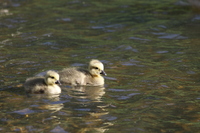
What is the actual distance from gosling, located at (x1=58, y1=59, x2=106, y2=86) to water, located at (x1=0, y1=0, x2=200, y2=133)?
0.18 metres

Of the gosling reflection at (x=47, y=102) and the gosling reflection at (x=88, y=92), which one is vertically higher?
the gosling reflection at (x=47, y=102)

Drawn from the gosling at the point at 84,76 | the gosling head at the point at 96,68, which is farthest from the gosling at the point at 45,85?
the gosling head at the point at 96,68

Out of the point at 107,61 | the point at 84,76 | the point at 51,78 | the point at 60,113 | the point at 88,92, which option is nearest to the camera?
the point at 60,113

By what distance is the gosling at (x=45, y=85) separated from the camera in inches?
323

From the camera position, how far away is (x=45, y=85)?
328 inches

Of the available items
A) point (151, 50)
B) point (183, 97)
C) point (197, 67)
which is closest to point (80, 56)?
point (151, 50)

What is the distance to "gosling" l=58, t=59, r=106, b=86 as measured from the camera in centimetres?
897

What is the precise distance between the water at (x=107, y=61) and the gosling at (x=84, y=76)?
18cm

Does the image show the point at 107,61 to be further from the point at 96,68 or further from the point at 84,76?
the point at 84,76

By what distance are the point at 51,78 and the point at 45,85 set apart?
19cm

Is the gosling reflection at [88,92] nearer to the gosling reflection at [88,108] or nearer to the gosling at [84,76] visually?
the gosling reflection at [88,108]

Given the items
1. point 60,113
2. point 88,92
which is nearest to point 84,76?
point 88,92

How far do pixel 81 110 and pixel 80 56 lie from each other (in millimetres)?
3861

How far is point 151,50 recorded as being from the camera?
38.2 feet
